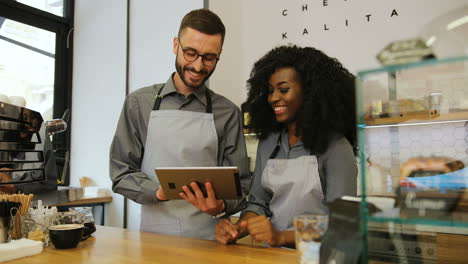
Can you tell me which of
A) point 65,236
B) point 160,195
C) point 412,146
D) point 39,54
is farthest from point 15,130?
point 39,54

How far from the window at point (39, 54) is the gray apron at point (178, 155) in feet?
6.09

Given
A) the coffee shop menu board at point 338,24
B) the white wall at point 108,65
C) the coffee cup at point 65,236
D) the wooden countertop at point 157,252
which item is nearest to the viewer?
the wooden countertop at point 157,252

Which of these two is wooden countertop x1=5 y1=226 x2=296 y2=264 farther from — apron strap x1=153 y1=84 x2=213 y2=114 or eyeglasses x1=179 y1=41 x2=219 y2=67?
eyeglasses x1=179 y1=41 x2=219 y2=67

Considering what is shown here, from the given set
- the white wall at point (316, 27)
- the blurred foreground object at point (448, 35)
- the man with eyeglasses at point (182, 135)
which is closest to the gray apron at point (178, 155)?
the man with eyeglasses at point (182, 135)

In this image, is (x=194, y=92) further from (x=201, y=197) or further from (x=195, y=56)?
(x=201, y=197)

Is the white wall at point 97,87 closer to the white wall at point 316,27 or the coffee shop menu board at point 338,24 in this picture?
the white wall at point 316,27

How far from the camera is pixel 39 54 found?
3756 mm

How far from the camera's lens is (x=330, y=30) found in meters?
3.02

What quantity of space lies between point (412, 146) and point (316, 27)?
255 cm

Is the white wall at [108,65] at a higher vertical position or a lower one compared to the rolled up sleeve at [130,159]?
higher

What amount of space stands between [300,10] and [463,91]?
103 inches

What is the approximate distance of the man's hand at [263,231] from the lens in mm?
1292

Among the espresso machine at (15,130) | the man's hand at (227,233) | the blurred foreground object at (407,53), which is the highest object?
the blurred foreground object at (407,53)

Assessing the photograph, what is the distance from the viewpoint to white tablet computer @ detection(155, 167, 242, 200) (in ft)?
3.92
